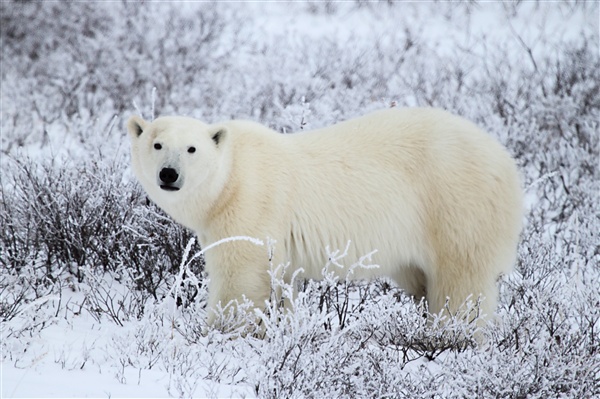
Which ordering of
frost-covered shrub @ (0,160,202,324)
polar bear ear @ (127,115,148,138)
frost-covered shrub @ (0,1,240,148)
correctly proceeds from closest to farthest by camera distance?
1. polar bear ear @ (127,115,148,138)
2. frost-covered shrub @ (0,160,202,324)
3. frost-covered shrub @ (0,1,240,148)

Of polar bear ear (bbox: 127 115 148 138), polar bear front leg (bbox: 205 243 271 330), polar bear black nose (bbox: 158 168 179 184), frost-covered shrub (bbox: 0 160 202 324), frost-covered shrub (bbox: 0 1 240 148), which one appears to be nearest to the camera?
polar bear black nose (bbox: 158 168 179 184)

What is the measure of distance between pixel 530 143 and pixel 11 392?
4.81 metres

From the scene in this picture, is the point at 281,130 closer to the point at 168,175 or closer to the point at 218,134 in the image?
the point at 218,134

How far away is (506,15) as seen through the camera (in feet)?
29.8

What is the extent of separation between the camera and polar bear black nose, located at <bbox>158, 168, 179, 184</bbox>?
3031 millimetres

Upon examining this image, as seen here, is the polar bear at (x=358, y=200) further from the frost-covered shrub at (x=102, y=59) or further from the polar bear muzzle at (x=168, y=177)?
the frost-covered shrub at (x=102, y=59)

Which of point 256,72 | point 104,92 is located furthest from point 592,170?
point 104,92

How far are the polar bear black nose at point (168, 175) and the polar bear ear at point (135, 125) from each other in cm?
35

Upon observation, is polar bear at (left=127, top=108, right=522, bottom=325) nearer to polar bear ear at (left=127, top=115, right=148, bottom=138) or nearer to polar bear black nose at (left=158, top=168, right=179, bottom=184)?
polar bear ear at (left=127, top=115, right=148, bottom=138)

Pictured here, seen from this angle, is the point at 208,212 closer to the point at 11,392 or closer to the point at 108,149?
the point at 11,392

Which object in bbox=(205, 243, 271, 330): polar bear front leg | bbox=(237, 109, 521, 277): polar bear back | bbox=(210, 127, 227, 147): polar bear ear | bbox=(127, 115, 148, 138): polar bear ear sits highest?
bbox=(127, 115, 148, 138): polar bear ear

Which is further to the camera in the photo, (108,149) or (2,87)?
(2,87)

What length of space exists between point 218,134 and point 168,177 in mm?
316

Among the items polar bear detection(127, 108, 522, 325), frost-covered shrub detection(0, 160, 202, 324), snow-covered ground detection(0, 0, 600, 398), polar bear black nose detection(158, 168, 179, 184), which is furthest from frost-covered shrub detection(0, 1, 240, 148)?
polar bear black nose detection(158, 168, 179, 184)
